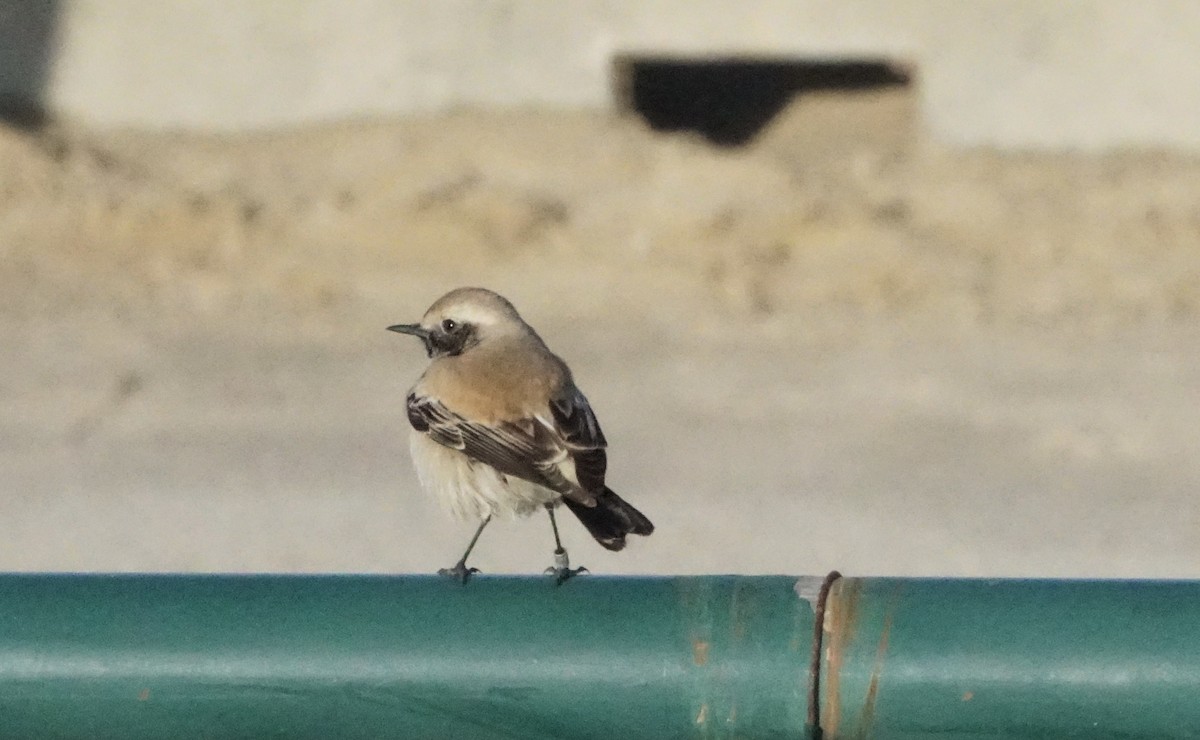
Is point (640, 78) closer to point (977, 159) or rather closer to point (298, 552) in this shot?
point (977, 159)

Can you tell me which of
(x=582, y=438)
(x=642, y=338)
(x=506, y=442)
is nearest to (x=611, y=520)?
(x=582, y=438)

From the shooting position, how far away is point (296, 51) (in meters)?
13.9

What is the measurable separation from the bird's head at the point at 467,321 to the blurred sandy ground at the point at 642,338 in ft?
11.0

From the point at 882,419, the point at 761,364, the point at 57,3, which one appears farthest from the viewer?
the point at 57,3

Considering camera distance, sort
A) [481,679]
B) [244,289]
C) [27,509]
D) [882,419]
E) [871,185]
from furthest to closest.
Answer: [871,185]
[244,289]
[882,419]
[27,509]
[481,679]

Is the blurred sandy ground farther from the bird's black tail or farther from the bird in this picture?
the bird's black tail

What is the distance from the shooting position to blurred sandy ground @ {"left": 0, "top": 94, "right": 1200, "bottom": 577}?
8.68 meters

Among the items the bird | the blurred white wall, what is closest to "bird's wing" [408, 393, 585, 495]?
the bird

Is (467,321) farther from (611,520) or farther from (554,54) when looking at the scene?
(554,54)

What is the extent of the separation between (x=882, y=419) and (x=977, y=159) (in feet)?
12.8

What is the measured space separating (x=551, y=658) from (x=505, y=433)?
2.23m

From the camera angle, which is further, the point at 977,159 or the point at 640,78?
the point at 640,78

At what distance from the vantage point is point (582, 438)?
4254mm

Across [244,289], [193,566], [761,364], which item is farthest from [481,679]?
[244,289]
